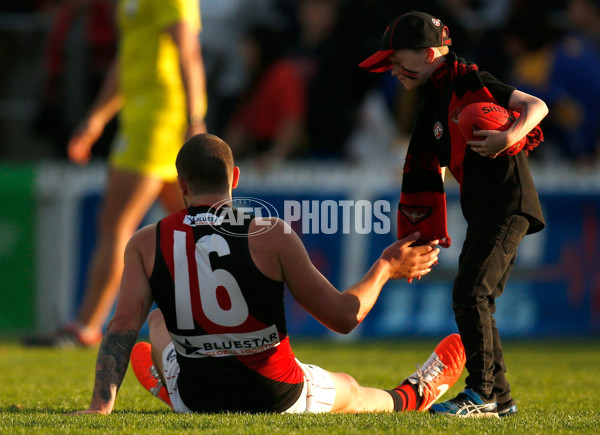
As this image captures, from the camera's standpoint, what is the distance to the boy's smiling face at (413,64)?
416cm

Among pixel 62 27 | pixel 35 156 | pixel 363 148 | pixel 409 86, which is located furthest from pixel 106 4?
pixel 409 86

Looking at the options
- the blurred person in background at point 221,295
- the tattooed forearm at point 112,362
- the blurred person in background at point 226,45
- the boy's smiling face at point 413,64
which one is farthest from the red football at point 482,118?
the blurred person in background at point 226,45

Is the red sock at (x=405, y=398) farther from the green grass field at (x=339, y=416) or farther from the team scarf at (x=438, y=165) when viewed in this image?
the team scarf at (x=438, y=165)

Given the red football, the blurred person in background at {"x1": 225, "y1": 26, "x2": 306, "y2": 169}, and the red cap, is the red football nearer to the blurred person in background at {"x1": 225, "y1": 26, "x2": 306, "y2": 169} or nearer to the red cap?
the red cap

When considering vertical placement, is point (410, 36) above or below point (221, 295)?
above

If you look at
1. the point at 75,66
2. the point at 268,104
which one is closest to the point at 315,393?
the point at 268,104

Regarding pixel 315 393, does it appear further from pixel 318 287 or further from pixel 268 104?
pixel 268 104

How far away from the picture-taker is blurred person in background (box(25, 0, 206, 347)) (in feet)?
22.3

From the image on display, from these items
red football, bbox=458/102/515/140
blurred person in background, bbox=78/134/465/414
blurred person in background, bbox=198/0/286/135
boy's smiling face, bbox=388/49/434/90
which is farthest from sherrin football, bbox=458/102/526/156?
blurred person in background, bbox=198/0/286/135

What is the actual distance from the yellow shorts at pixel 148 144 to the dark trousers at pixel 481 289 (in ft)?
11.0

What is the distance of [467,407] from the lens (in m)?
3.93

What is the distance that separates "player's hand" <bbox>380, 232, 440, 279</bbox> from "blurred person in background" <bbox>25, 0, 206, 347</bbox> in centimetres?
319

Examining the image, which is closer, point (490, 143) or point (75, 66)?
point (490, 143)

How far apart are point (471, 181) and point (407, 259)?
50 cm
